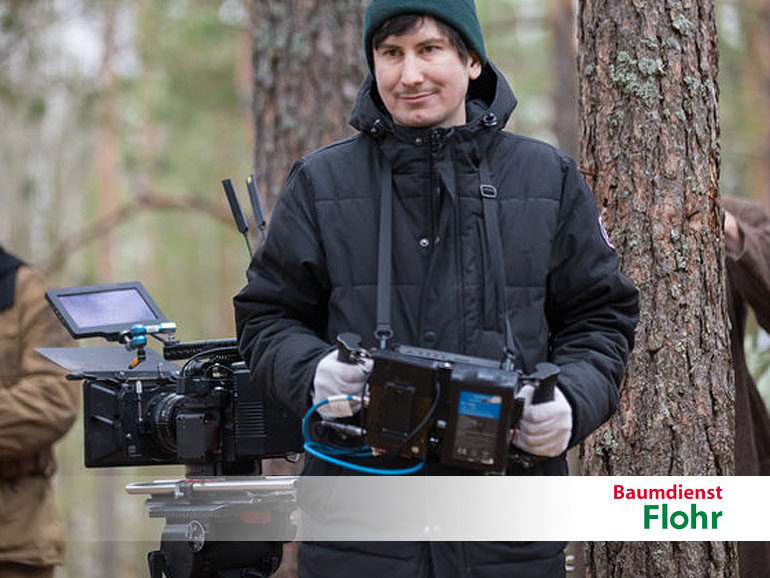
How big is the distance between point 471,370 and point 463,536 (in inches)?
15.8

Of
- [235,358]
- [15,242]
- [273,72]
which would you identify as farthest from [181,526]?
[15,242]

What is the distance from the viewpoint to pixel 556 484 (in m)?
2.72

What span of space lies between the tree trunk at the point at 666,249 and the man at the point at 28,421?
218 centimetres

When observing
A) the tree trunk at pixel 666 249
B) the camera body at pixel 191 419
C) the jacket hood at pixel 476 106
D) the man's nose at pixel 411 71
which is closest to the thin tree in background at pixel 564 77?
the tree trunk at pixel 666 249

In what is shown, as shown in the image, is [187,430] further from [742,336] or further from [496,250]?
[742,336]

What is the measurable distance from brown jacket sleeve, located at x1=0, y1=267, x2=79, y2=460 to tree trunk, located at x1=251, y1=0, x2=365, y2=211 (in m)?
1.40

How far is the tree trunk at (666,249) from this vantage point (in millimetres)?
3699

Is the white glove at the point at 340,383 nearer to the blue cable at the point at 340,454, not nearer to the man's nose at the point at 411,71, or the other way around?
the blue cable at the point at 340,454

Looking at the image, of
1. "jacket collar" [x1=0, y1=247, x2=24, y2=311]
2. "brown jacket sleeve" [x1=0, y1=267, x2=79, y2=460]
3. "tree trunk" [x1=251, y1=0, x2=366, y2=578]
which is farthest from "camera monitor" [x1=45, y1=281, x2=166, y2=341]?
"tree trunk" [x1=251, y1=0, x2=366, y2=578]

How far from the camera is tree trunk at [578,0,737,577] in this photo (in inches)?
146

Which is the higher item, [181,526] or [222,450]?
[222,450]

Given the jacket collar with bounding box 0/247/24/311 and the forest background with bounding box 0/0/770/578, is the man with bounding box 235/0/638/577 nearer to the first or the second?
the jacket collar with bounding box 0/247/24/311

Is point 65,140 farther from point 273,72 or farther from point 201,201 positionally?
point 273,72

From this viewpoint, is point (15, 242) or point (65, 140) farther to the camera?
point (65, 140)
